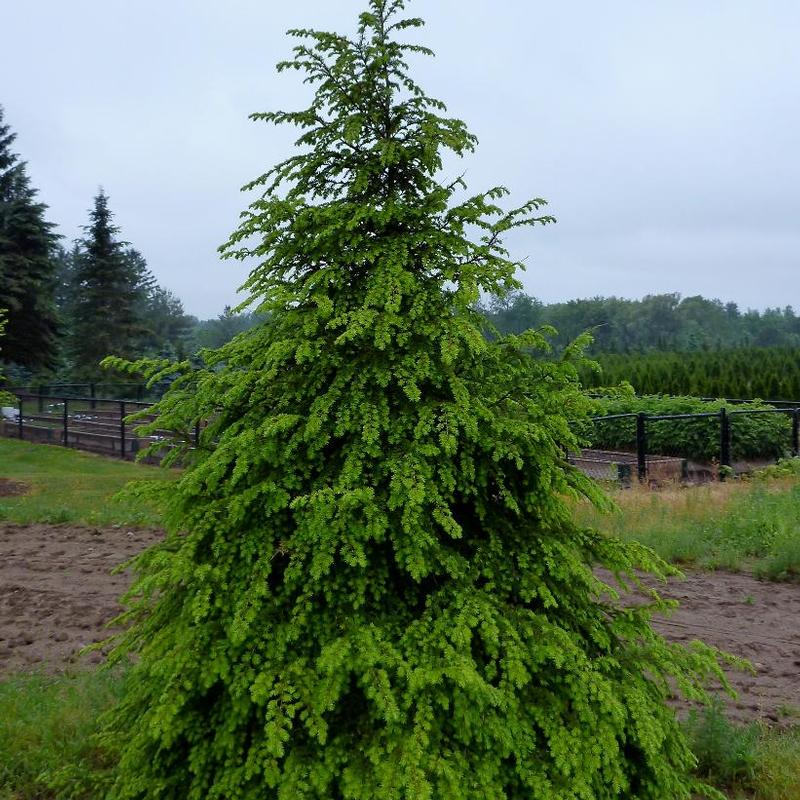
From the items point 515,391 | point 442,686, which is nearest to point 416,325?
point 515,391

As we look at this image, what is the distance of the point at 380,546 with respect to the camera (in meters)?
3.11

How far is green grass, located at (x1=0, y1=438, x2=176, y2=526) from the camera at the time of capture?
11.2 meters

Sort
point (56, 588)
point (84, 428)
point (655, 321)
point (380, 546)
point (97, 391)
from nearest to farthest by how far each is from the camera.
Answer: point (380, 546), point (56, 588), point (84, 428), point (97, 391), point (655, 321)

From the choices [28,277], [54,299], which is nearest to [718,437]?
[28,277]

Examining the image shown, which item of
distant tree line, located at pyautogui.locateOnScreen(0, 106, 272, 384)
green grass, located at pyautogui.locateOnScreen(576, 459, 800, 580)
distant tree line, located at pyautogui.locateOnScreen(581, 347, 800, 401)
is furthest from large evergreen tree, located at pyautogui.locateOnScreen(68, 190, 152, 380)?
green grass, located at pyautogui.locateOnScreen(576, 459, 800, 580)

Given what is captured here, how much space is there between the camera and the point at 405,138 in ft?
11.4

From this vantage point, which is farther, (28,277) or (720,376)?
(28,277)

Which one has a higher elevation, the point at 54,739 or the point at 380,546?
the point at 380,546

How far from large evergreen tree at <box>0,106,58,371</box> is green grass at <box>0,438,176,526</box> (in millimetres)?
9472

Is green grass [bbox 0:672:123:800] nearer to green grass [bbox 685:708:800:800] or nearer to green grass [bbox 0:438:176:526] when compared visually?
green grass [bbox 0:438:176:526]

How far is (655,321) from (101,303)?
4993 cm

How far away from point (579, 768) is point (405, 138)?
2.76 metres

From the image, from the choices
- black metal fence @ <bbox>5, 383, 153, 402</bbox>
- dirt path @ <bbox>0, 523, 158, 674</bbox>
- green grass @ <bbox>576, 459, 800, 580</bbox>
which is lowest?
dirt path @ <bbox>0, 523, 158, 674</bbox>

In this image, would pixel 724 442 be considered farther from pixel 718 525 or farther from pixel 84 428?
pixel 84 428
